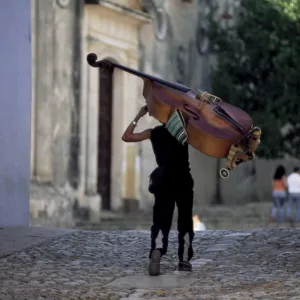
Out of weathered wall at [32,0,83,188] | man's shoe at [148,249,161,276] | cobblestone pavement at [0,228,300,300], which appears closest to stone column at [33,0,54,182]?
weathered wall at [32,0,83,188]

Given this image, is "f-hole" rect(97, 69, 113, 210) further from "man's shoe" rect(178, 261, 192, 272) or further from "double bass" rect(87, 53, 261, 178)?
"double bass" rect(87, 53, 261, 178)

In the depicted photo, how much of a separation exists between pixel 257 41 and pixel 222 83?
125 centimetres

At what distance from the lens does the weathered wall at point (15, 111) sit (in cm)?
1359

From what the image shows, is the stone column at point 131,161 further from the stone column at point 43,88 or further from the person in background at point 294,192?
the person in background at point 294,192

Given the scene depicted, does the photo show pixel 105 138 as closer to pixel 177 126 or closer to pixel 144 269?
pixel 144 269

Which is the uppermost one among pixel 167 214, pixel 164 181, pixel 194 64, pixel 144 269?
pixel 194 64

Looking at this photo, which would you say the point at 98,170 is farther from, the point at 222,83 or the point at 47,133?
the point at 222,83

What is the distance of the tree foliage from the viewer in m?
25.1

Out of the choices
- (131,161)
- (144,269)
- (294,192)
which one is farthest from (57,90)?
A: (144,269)

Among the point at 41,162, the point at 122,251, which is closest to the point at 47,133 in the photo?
the point at 41,162

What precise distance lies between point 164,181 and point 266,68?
17392mm

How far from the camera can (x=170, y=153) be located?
9180 mm

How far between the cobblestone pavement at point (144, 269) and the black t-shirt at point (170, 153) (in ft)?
2.69

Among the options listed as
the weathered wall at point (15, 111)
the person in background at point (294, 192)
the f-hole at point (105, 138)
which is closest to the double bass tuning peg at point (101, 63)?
→ the weathered wall at point (15, 111)
